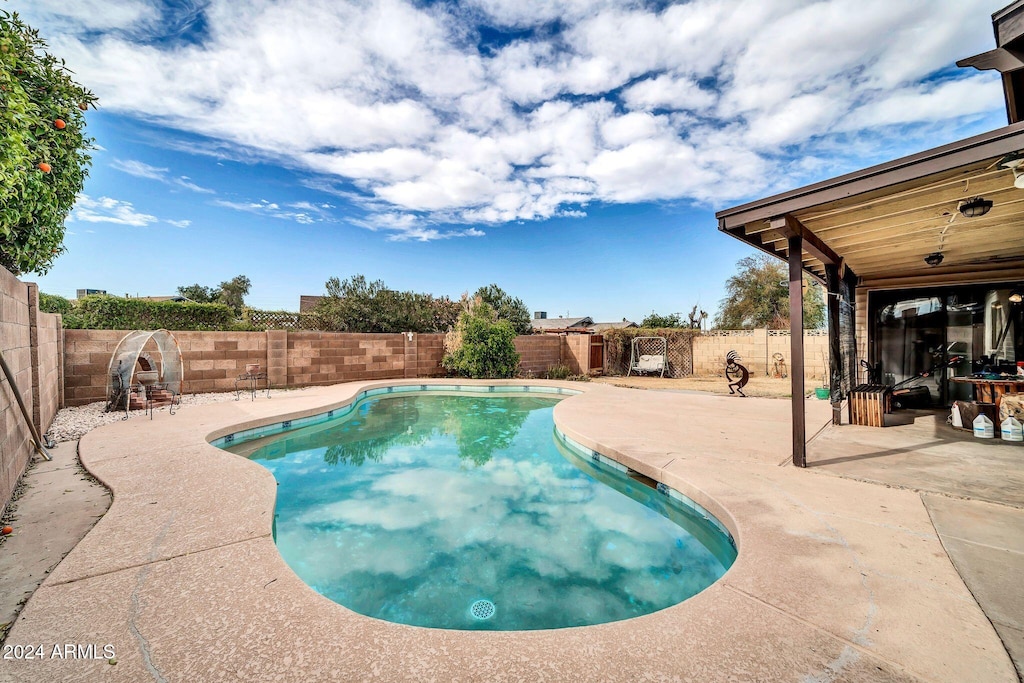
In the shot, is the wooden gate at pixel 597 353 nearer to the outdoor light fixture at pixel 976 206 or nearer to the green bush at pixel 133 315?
the outdoor light fixture at pixel 976 206

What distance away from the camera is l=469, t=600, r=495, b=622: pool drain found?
92.9 inches

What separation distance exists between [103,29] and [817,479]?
31.2ft

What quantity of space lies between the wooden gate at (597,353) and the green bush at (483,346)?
351 cm

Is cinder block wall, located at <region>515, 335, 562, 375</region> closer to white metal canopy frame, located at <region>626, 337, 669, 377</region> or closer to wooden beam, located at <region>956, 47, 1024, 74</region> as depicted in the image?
white metal canopy frame, located at <region>626, 337, 669, 377</region>

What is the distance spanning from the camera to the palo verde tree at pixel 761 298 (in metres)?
22.5

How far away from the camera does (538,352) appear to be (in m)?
13.7

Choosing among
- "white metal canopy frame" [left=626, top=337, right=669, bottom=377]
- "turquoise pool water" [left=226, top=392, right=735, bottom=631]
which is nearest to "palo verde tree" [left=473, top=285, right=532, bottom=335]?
"white metal canopy frame" [left=626, top=337, right=669, bottom=377]

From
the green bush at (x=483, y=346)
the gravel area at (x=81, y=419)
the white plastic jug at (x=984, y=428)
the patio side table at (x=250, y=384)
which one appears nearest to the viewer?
the white plastic jug at (x=984, y=428)

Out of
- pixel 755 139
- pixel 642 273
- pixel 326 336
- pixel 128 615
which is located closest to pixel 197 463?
pixel 128 615

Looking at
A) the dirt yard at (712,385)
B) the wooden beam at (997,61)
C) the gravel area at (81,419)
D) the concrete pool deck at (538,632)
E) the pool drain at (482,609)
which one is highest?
the wooden beam at (997,61)

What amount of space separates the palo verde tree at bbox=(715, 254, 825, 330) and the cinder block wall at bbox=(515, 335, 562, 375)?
44.0ft

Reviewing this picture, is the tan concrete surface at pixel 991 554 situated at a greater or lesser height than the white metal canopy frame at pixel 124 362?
lesser

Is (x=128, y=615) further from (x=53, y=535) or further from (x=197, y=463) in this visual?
(x=197, y=463)

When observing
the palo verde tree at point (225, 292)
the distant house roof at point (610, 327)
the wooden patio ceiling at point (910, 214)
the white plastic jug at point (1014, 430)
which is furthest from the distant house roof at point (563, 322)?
the white plastic jug at point (1014, 430)
